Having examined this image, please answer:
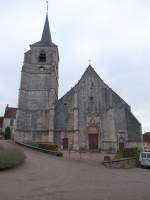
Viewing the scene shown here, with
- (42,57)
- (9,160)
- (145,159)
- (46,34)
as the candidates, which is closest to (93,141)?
(145,159)

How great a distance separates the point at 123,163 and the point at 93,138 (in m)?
12.0

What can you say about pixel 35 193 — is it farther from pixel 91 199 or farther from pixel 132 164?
pixel 132 164

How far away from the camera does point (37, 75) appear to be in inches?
1406

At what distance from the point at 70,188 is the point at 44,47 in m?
29.8

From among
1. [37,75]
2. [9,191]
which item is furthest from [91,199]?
[37,75]

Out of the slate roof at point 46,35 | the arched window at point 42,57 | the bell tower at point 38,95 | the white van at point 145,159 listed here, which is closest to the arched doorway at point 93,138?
the bell tower at point 38,95

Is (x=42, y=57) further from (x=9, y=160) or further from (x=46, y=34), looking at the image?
(x=9, y=160)

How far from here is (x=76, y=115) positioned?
32438mm

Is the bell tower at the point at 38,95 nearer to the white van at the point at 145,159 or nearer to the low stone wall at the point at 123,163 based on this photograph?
the low stone wall at the point at 123,163

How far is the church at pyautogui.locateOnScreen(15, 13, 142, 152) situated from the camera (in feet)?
105

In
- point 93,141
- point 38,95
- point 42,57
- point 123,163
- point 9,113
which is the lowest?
point 123,163

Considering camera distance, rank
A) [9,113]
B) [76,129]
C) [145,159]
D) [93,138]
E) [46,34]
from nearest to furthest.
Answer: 1. [145,159]
2. [76,129]
3. [93,138]
4. [46,34]
5. [9,113]

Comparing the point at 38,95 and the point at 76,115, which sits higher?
the point at 38,95

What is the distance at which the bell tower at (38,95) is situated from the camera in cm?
3253
